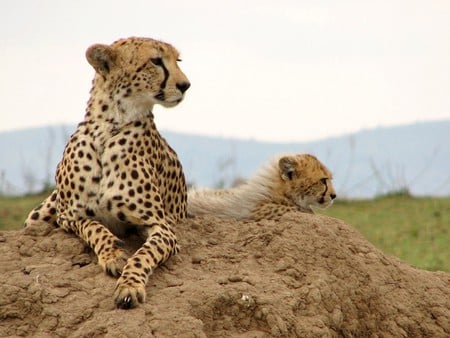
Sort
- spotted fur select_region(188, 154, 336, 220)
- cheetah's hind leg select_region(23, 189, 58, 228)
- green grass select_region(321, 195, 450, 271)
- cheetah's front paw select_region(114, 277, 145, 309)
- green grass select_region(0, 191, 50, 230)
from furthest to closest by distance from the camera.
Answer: green grass select_region(0, 191, 50, 230), green grass select_region(321, 195, 450, 271), spotted fur select_region(188, 154, 336, 220), cheetah's hind leg select_region(23, 189, 58, 228), cheetah's front paw select_region(114, 277, 145, 309)

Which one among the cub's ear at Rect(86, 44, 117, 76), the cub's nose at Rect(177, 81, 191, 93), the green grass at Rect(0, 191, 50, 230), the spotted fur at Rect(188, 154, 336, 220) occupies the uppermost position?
the cub's ear at Rect(86, 44, 117, 76)

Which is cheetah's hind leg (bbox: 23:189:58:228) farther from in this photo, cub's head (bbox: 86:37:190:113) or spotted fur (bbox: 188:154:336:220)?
spotted fur (bbox: 188:154:336:220)

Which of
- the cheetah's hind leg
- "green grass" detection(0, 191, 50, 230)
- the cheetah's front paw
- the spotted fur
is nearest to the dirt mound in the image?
the cheetah's front paw

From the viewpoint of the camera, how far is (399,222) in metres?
10.2

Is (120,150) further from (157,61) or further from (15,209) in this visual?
(15,209)

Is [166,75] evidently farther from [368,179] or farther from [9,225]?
[368,179]

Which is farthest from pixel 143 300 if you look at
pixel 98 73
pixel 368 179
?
pixel 368 179

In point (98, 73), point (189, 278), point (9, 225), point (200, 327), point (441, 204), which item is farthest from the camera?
point (441, 204)

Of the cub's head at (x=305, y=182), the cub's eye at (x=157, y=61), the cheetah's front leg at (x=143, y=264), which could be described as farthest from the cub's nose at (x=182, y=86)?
the cub's head at (x=305, y=182)

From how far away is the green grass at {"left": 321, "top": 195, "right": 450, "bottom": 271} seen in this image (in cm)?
878

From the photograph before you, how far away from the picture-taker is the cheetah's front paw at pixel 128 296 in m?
4.04

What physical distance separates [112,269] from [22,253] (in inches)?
21.1

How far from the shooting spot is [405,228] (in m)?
9.90

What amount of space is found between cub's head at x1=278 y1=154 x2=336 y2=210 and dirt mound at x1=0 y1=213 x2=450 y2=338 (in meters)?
1.10
